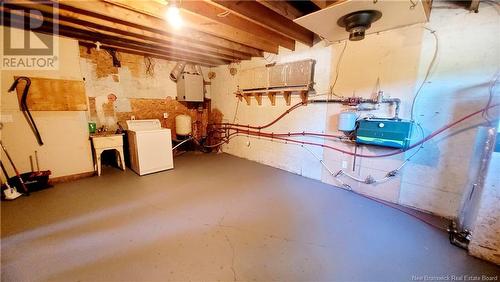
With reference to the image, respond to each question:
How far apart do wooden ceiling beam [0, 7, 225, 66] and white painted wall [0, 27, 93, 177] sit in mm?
182

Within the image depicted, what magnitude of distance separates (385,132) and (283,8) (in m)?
1.85

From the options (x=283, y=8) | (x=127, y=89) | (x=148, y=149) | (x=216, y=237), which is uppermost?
(x=283, y=8)

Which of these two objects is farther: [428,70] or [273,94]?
[273,94]

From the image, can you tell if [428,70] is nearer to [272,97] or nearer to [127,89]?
[272,97]

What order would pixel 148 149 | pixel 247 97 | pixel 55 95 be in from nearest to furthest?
pixel 55 95 < pixel 148 149 < pixel 247 97

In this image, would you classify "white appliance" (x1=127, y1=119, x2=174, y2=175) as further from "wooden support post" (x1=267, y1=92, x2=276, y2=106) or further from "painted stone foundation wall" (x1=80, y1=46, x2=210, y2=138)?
"wooden support post" (x1=267, y1=92, x2=276, y2=106)

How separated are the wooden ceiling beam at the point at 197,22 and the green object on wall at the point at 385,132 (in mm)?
2031

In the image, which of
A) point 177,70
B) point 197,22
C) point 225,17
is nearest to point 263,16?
point 225,17

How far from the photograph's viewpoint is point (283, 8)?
2.09 meters

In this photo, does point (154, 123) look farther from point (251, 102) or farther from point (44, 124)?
point (251, 102)

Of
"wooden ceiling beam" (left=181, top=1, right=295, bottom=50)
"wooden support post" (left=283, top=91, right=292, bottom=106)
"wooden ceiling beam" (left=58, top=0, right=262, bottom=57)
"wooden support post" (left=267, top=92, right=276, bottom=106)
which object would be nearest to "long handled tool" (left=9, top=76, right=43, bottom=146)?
"wooden ceiling beam" (left=58, top=0, right=262, bottom=57)

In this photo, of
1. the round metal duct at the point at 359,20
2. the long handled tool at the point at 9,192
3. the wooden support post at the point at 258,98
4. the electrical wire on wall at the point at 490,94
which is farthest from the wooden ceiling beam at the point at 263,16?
the long handled tool at the point at 9,192

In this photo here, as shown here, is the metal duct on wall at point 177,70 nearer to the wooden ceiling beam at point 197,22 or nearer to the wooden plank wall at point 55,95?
the wooden plank wall at point 55,95

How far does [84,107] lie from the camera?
3.38m
